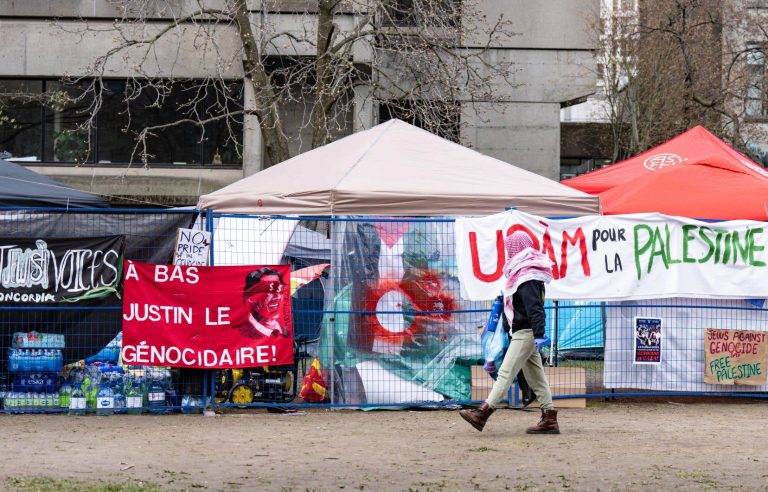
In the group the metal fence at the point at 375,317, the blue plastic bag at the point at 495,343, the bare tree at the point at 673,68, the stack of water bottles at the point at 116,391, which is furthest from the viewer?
the bare tree at the point at 673,68

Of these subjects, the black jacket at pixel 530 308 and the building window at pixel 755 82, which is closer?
the black jacket at pixel 530 308

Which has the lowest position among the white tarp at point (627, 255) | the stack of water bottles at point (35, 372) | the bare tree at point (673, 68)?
the stack of water bottles at point (35, 372)

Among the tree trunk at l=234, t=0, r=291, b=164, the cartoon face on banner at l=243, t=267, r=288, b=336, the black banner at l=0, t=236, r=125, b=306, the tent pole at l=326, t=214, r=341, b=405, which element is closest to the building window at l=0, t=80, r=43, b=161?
the tree trunk at l=234, t=0, r=291, b=164

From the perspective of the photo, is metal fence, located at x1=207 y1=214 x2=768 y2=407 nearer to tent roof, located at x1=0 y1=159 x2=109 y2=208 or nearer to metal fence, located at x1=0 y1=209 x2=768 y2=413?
metal fence, located at x1=0 y1=209 x2=768 y2=413

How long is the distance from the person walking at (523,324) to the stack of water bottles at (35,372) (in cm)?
425

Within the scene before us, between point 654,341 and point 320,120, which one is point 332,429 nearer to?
point 654,341

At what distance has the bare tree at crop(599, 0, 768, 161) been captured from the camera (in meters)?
31.5

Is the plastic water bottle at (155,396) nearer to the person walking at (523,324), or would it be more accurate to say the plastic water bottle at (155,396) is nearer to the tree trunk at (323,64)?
the person walking at (523,324)

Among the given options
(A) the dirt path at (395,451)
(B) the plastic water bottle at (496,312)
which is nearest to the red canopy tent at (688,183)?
(A) the dirt path at (395,451)

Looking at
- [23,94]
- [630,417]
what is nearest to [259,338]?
[630,417]

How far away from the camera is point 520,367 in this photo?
32.3 ft

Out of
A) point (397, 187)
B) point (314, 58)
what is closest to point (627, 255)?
point (397, 187)

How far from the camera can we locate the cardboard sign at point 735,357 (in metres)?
12.5

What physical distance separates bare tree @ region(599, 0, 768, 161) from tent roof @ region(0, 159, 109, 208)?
19858 mm
